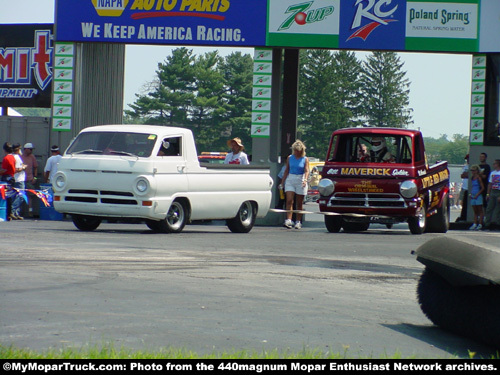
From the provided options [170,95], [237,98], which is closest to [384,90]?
[237,98]

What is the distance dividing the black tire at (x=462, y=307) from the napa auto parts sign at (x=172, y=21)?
17.7m

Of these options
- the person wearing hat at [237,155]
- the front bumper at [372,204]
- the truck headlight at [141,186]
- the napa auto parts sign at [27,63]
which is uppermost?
the napa auto parts sign at [27,63]

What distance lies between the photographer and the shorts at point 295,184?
1982cm

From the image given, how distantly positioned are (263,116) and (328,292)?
16.0 metres

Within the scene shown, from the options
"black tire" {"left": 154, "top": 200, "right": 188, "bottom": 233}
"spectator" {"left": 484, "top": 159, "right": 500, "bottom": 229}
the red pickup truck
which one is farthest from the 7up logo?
"black tire" {"left": 154, "top": 200, "right": 188, "bottom": 233}

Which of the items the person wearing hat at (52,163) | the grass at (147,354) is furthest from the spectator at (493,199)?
the grass at (147,354)

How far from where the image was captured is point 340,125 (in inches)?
4877

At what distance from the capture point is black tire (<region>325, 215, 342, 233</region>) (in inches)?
771

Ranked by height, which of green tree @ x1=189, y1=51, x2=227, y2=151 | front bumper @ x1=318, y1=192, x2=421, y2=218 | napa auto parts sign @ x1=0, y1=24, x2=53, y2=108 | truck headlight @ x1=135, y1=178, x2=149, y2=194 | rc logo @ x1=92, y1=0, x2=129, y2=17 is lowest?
front bumper @ x1=318, y1=192, x2=421, y2=218

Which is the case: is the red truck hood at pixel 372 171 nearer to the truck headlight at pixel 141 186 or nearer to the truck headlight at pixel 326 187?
the truck headlight at pixel 326 187

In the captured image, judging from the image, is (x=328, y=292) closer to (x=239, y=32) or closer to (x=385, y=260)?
(x=385, y=260)

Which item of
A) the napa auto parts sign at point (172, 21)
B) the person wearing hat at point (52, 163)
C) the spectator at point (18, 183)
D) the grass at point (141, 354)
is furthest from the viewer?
the napa auto parts sign at point (172, 21)

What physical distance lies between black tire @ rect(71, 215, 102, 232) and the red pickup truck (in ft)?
16.3

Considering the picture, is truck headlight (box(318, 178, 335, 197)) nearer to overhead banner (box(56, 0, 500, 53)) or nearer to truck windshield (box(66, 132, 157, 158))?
truck windshield (box(66, 132, 157, 158))
